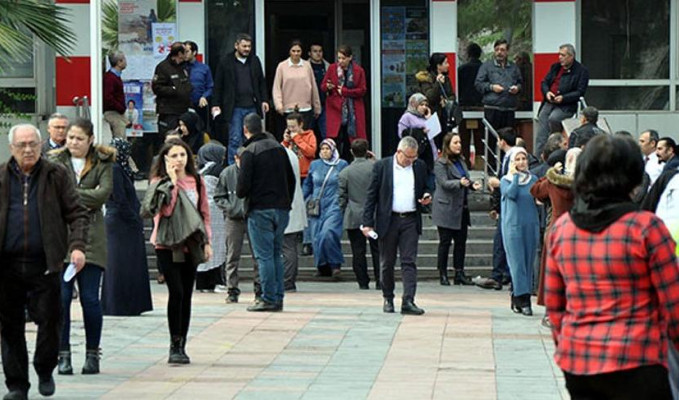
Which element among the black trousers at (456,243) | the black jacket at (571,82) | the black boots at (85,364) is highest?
the black jacket at (571,82)

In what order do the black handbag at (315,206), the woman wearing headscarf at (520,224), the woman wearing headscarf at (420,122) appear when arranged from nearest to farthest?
the woman wearing headscarf at (520,224), the black handbag at (315,206), the woman wearing headscarf at (420,122)

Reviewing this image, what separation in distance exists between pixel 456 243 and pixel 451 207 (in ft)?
1.41

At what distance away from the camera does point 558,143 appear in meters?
16.5

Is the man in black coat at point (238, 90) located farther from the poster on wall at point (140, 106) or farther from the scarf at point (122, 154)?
the scarf at point (122, 154)

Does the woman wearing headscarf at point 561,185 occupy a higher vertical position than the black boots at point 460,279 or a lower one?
higher

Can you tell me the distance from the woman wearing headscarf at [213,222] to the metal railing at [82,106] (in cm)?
403

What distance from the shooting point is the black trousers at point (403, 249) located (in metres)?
15.5

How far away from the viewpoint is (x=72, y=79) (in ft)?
72.6

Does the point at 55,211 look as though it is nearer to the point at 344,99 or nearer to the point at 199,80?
the point at 199,80

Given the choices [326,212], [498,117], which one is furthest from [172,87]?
[498,117]

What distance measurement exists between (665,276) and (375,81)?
16.9 m

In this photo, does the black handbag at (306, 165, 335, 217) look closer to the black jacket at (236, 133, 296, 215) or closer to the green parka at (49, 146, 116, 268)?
the black jacket at (236, 133, 296, 215)

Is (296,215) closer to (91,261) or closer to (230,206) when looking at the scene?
(230,206)

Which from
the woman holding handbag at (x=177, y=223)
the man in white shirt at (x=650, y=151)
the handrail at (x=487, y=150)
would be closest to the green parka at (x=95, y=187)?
the woman holding handbag at (x=177, y=223)
